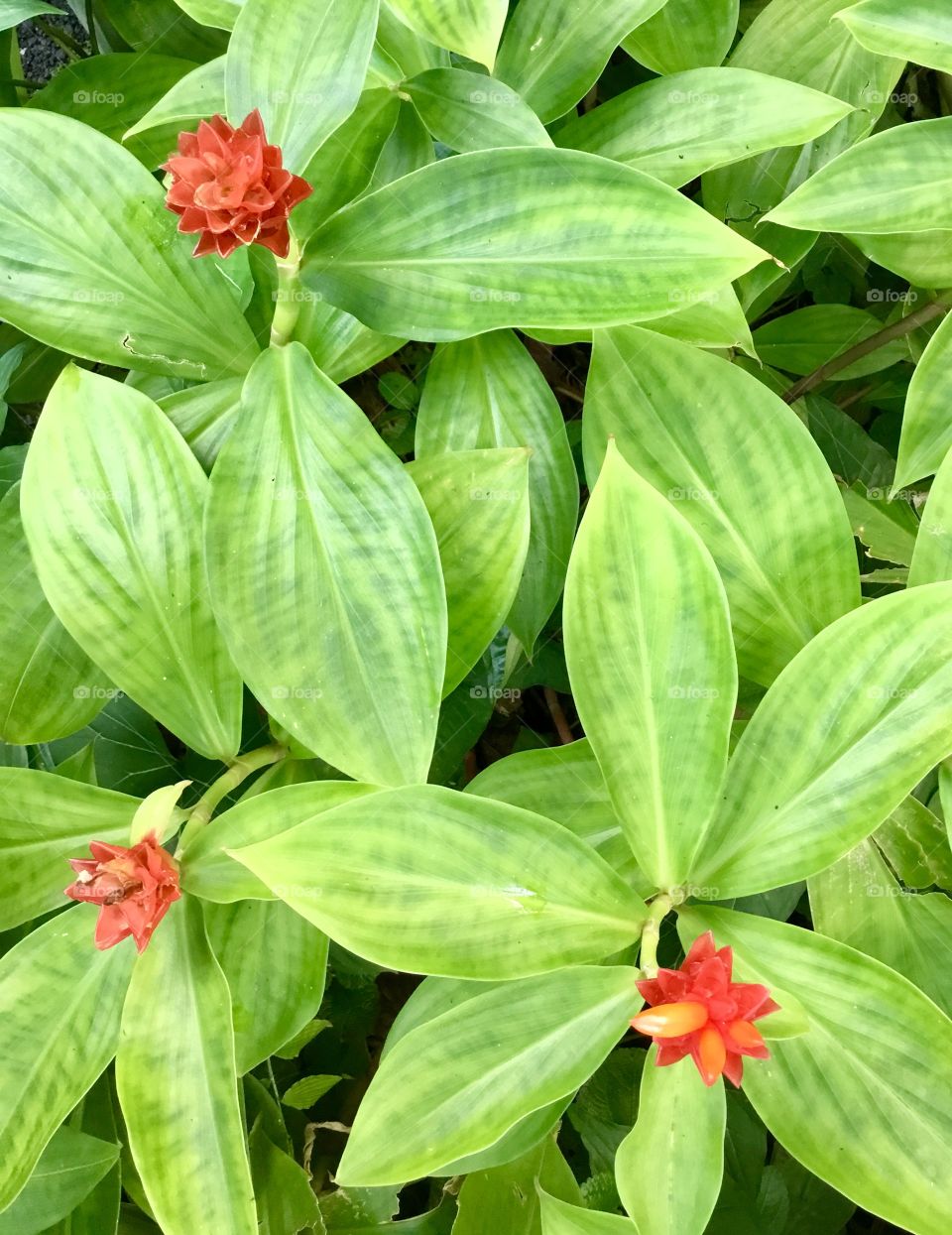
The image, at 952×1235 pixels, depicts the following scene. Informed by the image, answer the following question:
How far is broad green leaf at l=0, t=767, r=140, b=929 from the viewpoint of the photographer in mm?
588

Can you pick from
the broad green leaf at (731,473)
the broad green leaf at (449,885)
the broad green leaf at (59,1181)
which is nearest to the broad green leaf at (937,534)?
the broad green leaf at (731,473)

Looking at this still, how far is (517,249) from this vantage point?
561 mm

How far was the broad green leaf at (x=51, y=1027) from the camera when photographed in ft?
1.77

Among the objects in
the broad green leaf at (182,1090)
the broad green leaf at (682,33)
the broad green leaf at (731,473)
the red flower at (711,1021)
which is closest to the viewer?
the red flower at (711,1021)

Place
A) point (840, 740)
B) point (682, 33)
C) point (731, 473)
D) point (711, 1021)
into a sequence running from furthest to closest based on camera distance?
point (682, 33)
point (731, 473)
point (840, 740)
point (711, 1021)

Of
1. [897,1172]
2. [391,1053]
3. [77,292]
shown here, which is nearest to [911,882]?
[897,1172]

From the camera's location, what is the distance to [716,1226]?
2.80 ft

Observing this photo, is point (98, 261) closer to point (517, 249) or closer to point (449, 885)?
point (517, 249)

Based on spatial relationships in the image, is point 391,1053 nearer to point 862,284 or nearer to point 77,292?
point 77,292

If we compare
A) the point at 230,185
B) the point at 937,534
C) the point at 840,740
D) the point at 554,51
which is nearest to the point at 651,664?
the point at 840,740

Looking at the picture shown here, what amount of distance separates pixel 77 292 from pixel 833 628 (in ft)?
1.66

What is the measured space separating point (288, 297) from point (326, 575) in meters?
0.17

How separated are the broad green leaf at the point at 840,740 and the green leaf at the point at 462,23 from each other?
0.39 m

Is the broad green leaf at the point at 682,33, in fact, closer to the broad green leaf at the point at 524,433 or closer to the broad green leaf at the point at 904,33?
the broad green leaf at the point at 904,33
